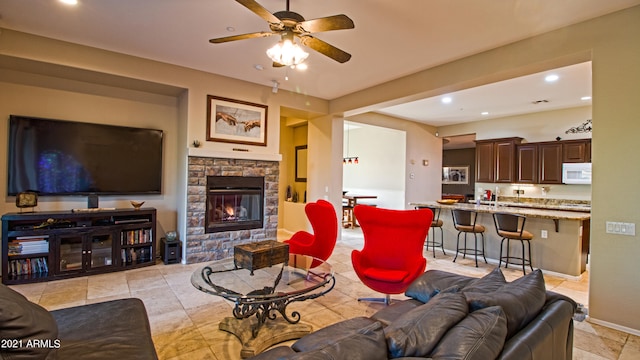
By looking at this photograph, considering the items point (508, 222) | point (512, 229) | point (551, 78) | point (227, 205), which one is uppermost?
point (551, 78)

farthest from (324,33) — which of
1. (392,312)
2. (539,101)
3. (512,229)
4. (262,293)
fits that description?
(539,101)

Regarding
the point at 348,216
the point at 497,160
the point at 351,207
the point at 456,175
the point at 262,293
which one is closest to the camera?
the point at 262,293

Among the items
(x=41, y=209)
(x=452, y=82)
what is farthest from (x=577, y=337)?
(x=41, y=209)

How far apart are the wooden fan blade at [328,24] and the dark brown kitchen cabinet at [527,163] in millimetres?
6776

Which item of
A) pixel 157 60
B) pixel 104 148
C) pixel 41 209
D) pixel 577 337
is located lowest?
pixel 577 337

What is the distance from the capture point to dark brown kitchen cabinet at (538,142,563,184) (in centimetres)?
684

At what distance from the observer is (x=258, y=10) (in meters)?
2.32

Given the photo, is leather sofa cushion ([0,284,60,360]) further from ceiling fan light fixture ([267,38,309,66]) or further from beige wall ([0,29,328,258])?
beige wall ([0,29,328,258])

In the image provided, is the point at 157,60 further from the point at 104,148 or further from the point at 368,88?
the point at 368,88

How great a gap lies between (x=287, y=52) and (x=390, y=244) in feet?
7.23

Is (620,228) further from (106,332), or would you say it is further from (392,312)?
(106,332)

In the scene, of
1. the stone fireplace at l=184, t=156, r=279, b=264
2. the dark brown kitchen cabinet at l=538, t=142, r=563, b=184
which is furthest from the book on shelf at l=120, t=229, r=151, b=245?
the dark brown kitchen cabinet at l=538, t=142, r=563, b=184

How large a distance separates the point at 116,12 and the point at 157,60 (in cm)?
128

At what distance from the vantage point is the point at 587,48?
313cm
